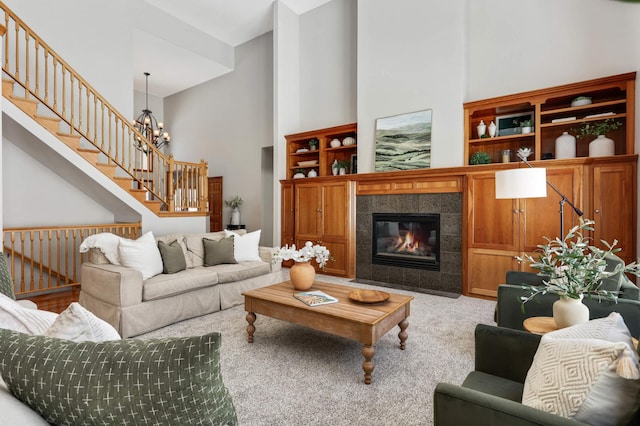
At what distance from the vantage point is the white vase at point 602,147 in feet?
12.5

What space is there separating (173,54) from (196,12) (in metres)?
1.04

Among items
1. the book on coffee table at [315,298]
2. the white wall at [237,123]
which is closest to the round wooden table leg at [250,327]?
the book on coffee table at [315,298]

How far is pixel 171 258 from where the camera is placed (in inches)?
146

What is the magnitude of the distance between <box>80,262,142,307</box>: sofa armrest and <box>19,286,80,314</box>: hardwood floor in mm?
1091

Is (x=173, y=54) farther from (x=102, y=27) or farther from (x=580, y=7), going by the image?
(x=580, y=7)

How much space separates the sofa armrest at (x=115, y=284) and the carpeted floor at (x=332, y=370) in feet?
1.33

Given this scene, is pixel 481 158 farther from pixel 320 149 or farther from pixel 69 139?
pixel 69 139

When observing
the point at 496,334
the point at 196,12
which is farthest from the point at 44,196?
the point at 496,334

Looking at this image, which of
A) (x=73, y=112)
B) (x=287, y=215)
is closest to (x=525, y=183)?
(x=287, y=215)

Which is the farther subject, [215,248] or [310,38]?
[310,38]

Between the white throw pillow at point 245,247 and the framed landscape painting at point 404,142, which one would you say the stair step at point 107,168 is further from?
the framed landscape painting at point 404,142

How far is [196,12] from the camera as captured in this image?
6.65 meters

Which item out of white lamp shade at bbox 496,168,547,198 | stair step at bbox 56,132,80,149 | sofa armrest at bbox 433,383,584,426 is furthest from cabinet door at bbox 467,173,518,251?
stair step at bbox 56,132,80,149

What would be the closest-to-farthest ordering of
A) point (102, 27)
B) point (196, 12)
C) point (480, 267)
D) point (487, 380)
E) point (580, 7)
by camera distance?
point (487, 380)
point (580, 7)
point (480, 267)
point (102, 27)
point (196, 12)
